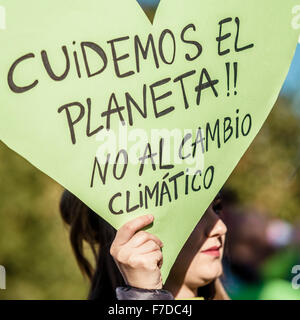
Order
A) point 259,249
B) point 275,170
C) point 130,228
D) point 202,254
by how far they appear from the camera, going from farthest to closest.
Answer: point 275,170
point 259,249
point 202,254
point 130,228

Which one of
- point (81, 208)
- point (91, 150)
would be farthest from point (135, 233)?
point (81, 208)

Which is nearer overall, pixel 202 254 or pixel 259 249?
pixel 202 254

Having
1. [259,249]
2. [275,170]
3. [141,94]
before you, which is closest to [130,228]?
[141,94]

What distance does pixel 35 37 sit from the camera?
0.88m

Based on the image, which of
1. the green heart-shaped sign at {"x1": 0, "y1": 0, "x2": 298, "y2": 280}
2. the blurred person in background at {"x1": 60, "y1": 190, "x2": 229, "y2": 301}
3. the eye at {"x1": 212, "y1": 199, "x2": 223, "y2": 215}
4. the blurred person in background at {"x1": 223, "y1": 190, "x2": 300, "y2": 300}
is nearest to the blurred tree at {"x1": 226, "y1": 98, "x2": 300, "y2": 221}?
the blurred person in background at {"x1": 223, "y1": 190, "x2": 300, "y2": 300}

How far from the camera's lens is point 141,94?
0.92m

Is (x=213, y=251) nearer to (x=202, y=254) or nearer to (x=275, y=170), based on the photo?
(x=202, y=254)

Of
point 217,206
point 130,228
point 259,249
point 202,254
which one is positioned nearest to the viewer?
point 130,228

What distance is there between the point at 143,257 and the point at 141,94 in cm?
26

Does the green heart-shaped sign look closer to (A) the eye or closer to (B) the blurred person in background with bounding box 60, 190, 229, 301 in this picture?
(B) the blurred person in background with bounding box 60, 190, 229, 301

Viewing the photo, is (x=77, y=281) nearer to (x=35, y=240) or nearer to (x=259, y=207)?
(x=35, y=240)

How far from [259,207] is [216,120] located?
2154 millimetres

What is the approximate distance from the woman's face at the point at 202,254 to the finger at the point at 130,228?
244 millimetres

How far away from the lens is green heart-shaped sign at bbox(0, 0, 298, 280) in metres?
0.88
